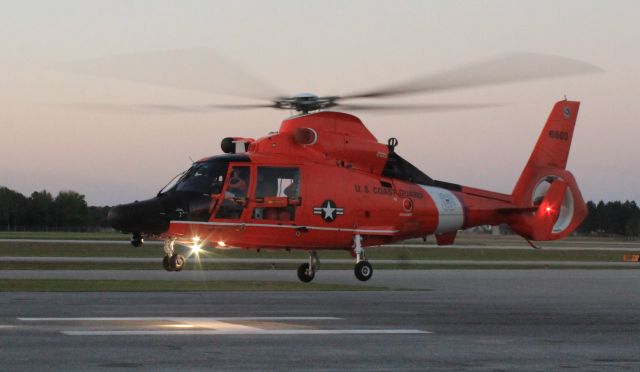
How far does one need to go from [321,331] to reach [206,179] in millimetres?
11152

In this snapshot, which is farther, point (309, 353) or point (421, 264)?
point (421, 264)

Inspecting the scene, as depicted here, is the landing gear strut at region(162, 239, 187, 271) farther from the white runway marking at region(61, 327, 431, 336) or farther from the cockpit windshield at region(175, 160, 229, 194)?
the white runway marking at region(61, 327, 431, 336)

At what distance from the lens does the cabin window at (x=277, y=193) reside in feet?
90.7

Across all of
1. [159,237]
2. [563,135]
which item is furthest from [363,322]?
[563,135]

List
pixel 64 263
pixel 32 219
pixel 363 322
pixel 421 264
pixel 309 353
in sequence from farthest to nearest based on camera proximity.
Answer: pixel 32 219 → pixel 421 264 → pixel 64 263 → pixel 363 322 → pixel 309 353

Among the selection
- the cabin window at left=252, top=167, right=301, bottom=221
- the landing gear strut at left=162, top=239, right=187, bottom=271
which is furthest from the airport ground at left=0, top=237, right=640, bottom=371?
the cabin window at left=252, top=167, right=301, bottom=221

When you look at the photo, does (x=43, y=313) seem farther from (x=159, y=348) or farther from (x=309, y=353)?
(x=309, y=353)

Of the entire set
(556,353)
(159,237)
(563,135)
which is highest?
(563,135)

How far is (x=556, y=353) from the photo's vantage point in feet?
46.4

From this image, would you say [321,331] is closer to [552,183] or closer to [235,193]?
[235,193]

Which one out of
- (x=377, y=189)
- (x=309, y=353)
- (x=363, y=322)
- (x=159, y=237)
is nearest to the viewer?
(x=309, y=353)

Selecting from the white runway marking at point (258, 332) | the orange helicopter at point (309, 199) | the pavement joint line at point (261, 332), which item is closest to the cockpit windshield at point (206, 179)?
the orange helicopter at point (309, 199)

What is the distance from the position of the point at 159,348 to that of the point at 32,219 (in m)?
190

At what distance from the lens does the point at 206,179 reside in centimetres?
2719
